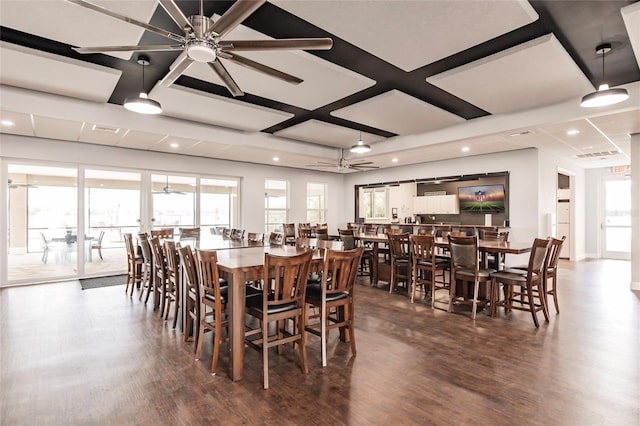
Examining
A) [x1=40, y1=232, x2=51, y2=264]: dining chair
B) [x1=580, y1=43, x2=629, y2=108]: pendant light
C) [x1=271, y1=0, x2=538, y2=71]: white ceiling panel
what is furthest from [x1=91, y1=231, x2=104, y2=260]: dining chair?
[x1=580, y1=43, x2=629, y2=108]: pendant light

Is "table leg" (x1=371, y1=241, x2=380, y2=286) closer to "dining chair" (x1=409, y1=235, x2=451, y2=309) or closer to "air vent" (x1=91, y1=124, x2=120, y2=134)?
"dining chair" (x1=409, y1=235, x2=451, y2=309)

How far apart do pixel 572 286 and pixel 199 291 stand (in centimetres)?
631

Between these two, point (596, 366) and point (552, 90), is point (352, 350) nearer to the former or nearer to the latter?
point (596, 366)

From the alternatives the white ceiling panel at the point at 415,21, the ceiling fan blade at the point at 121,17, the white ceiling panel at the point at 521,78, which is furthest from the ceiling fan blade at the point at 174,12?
the white ceiling panel at the point at 521,78

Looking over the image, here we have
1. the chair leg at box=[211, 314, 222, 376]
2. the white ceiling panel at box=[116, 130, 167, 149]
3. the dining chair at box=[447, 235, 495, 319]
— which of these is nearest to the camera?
the chair leg at box=[211, 314, 222, 376]

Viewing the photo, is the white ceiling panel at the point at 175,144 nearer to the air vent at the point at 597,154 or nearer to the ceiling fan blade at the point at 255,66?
the ceiling fan blade at the point at 255,66

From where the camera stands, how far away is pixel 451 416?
211cm

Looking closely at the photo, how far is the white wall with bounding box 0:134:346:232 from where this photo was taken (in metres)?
6.01

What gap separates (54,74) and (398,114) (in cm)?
464

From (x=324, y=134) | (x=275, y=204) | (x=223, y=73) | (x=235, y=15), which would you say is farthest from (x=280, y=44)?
(x=275, y=204)

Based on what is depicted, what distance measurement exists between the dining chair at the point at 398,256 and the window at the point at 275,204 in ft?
15.7

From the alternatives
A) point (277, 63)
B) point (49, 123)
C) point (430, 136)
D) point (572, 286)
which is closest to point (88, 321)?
point (49, 123)

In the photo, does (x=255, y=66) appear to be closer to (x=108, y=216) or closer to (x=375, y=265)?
(x=375, y=265)

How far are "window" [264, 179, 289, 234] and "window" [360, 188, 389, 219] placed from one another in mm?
2724
